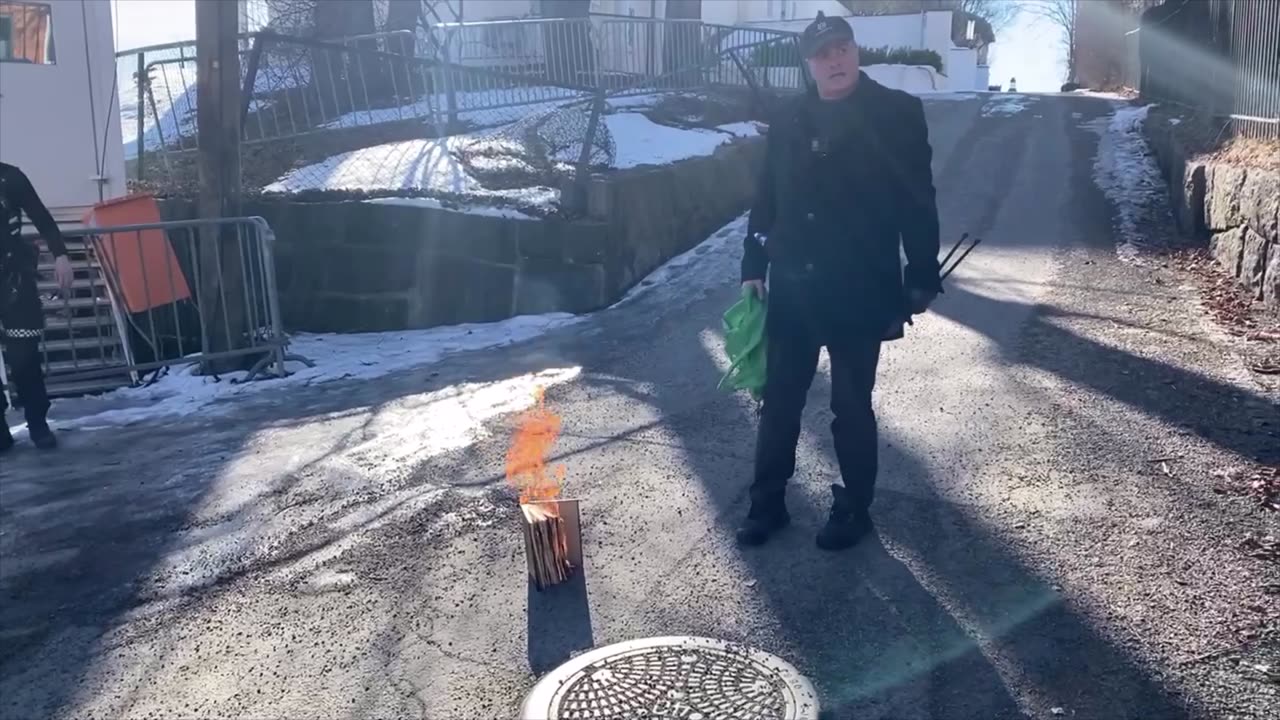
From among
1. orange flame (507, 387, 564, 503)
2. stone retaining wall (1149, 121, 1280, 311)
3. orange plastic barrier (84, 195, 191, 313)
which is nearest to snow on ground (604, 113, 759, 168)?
orange plastic barrier (84, 195, 191, 313)

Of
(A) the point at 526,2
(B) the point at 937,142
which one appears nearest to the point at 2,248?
(B) the point at 937,142

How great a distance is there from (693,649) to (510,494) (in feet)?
6.45

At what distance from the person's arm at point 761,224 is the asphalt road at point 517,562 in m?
1.16

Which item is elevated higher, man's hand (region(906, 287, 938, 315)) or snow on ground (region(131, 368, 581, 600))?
man's hand (region(906, 287, 938, 315))

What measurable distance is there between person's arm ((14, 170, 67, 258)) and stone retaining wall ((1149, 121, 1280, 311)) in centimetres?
785

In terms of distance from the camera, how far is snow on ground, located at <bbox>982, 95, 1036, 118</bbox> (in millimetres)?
21359

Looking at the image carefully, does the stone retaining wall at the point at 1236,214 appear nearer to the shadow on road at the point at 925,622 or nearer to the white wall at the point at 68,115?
the shadow on road at the point at 925,622

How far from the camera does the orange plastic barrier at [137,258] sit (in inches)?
392

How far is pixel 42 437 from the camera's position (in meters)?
7.53

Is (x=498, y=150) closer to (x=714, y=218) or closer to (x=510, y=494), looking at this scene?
(x=714, y=218)

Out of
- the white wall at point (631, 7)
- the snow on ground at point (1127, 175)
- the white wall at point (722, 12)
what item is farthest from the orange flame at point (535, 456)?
the white wall at point (722, 12)

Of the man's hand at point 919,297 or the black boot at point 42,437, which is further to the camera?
the black boot at point 42,437

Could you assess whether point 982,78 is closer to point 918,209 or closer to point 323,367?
point 323,367

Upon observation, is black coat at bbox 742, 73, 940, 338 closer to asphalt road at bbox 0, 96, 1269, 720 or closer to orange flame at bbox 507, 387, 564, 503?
asphalt road at bbox 0, 96, 1269, 720
